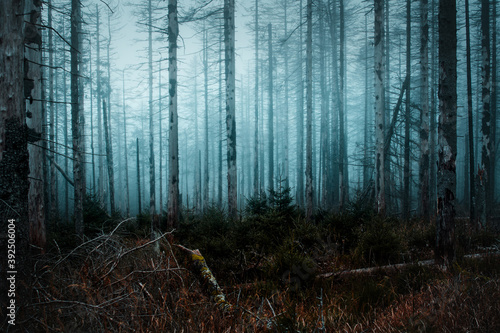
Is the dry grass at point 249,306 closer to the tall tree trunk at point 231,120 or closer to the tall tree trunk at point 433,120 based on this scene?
the tall tree trunk at point 231,120

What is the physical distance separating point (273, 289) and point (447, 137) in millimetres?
4125

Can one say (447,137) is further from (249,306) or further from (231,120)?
(231,120)

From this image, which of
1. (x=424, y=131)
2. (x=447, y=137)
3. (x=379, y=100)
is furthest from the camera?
(x=424, y=131)

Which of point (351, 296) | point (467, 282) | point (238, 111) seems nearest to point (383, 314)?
point (351, 296)

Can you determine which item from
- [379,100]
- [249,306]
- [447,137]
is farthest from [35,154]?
[379,100]

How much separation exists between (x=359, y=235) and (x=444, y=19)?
15.1ft

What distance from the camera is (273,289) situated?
13.2ft

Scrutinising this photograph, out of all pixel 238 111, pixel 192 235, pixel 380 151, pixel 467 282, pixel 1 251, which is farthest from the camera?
pixel 238 111

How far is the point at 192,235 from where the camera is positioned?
811cm

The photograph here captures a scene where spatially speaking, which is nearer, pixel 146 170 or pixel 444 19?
pixel 444 19

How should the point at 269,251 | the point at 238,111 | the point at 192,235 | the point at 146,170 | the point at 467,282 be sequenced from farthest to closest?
the point at 146,170
the point at 238,111
the point at 192,235
the point at 269,251
the point at 467,282

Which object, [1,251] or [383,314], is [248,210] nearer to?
[383,314]

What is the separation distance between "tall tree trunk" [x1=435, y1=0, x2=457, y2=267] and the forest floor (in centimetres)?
46

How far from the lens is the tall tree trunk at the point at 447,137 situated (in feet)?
16.1
